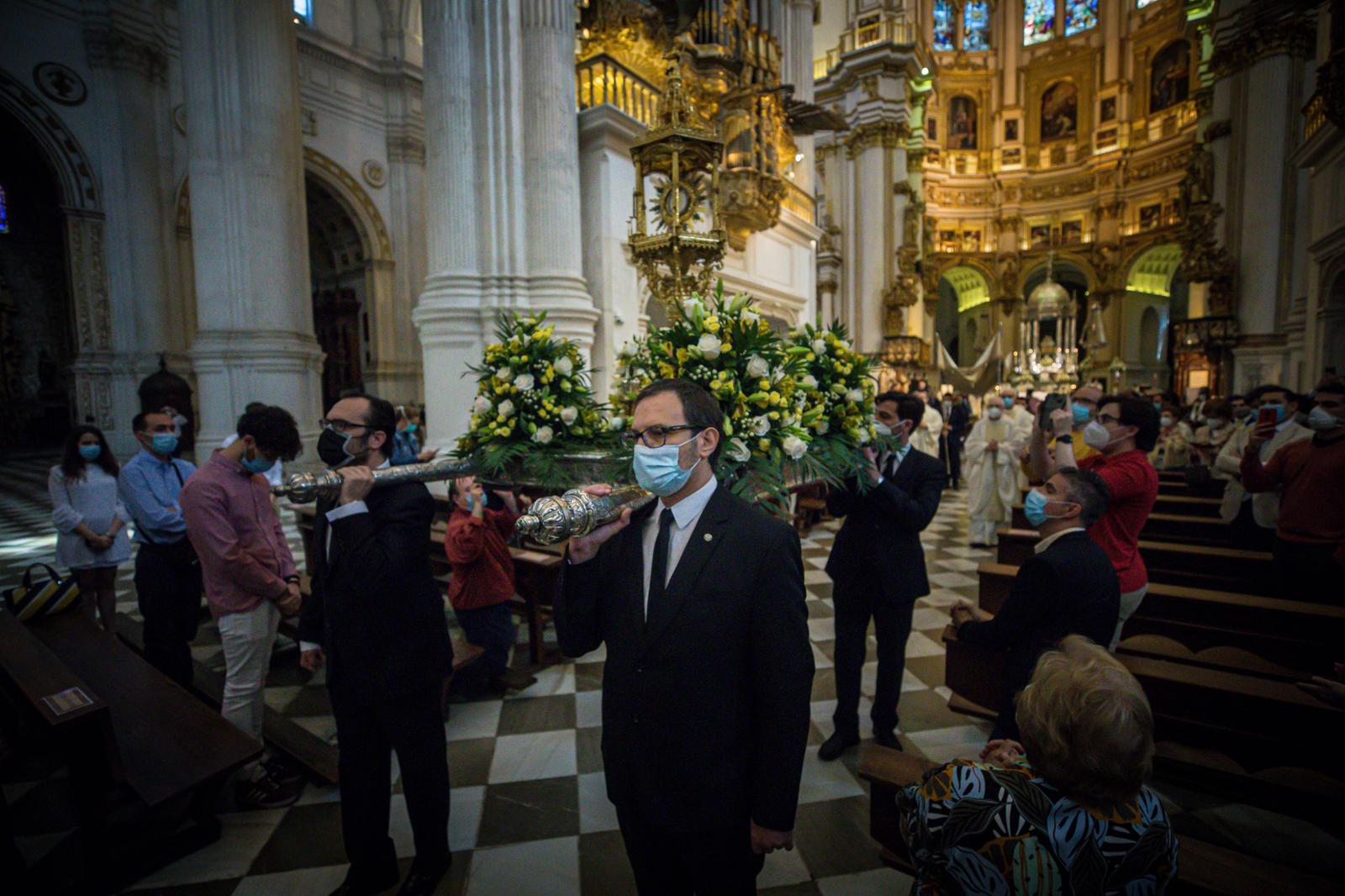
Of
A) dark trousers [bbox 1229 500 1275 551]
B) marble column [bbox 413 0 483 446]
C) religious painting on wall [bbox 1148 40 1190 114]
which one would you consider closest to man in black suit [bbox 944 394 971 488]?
Result: dark trousers [bbox 1229 500 1275 551]

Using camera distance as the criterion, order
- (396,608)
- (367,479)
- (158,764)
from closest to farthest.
→ (367,479) < (396,608) < (158,764)

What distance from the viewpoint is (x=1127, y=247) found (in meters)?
26.1

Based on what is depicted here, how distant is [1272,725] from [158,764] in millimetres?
4624

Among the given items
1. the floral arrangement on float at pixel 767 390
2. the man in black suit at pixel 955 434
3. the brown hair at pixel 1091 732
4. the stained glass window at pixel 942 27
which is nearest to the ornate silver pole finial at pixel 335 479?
the floral arrangement on float at pixel 767 390

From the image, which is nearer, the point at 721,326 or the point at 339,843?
the point at 339,843

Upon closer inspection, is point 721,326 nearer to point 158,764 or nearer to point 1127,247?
point 158,764

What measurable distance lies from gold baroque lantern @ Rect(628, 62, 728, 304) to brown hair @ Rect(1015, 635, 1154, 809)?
5.35 meters

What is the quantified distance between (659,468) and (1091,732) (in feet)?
3.64

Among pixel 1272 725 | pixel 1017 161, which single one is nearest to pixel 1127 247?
pixel 1017 161

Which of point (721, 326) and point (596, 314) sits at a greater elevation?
point (596, 314)

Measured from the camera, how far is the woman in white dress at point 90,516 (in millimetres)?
4301

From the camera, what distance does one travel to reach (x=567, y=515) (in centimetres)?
161

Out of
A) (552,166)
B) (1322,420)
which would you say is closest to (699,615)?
(1322,420)

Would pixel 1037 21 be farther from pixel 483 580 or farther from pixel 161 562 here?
pixel 161 562
